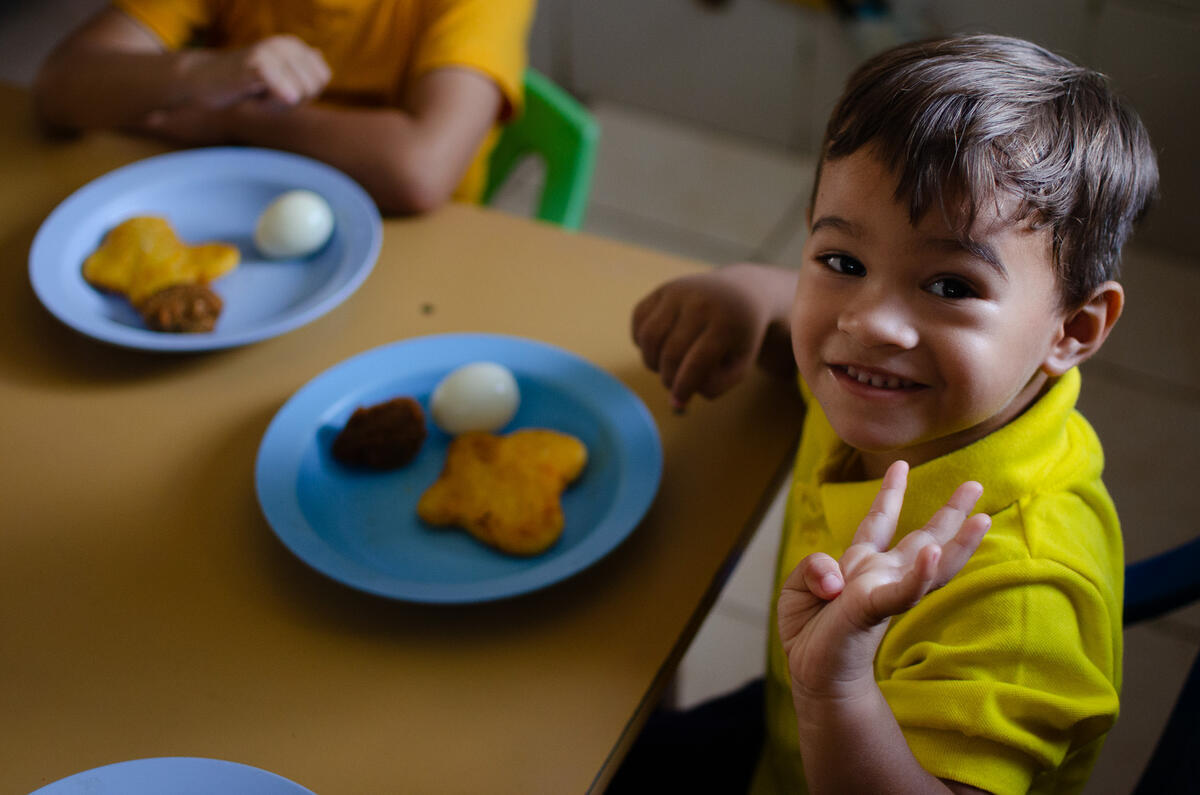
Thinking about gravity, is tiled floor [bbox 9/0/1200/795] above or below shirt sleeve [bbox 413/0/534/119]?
below

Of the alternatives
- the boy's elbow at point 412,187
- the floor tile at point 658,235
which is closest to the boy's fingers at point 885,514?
the boy's elbow at point 412,187

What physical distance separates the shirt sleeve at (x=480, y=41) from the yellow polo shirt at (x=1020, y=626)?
0.81 metres

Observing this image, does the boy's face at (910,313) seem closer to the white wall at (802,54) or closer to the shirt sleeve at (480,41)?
the shirt sleeve at (480,41)

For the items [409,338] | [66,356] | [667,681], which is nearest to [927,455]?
[667,681]

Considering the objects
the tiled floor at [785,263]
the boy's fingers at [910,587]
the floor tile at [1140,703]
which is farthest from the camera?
the tiled floor at [785,263]

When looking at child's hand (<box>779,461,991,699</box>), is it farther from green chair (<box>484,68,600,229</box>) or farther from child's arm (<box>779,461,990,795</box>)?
green chair (<box>484,68,600,229</box>)

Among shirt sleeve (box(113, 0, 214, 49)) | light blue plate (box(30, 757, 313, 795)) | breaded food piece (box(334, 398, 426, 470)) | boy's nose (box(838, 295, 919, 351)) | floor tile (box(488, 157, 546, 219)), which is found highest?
boy's nose (box(838, 295, 919, 351))

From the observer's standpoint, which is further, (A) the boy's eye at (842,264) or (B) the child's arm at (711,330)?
(B) the child's arm at (711,330)

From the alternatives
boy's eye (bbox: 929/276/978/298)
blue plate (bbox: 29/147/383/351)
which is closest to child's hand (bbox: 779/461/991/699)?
boy's eye (bbox: 929/276/978/298)

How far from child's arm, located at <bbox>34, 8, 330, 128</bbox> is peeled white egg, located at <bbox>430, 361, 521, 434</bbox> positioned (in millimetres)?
466

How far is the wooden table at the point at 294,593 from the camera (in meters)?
0.71

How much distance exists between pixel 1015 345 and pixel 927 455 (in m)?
0.14

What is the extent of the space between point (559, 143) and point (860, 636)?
1.01m

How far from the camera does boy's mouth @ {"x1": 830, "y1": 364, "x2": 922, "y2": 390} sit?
704mm
